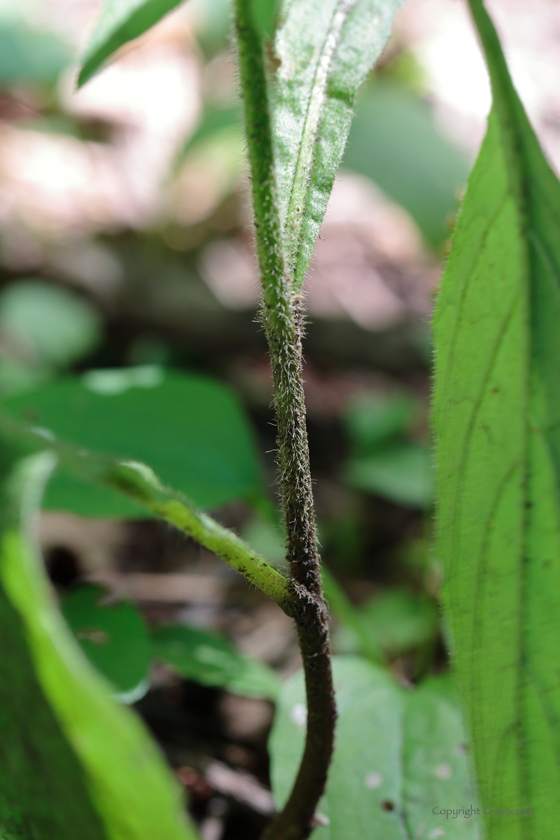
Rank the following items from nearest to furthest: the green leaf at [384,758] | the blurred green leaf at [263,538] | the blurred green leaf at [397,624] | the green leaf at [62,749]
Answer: the green leaf at [62,749], the green leaf at [384,758], the blurred green leaf at [397,624], the blurred green leaf at [263,538]

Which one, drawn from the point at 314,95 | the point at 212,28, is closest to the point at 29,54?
the point at 212,28

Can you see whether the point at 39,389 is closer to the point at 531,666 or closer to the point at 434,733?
the point at 434,733

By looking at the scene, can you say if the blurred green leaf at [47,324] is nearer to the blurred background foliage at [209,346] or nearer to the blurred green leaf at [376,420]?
the blurred background foliage at [209,346]

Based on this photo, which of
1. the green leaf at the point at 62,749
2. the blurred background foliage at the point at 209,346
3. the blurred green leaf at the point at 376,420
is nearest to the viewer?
the green leaf at the point at 62,749

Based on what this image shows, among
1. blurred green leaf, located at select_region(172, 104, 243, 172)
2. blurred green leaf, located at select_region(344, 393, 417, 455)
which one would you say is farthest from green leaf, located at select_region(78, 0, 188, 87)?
blurred green leaf, located at select_region(172, 104, 243, 172)

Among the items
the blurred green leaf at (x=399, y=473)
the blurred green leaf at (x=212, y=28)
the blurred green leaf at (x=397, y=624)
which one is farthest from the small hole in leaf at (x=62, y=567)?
the blurred green leaf at (x=212, y=28)

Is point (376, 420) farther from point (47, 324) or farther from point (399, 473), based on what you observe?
point (47, 324)
